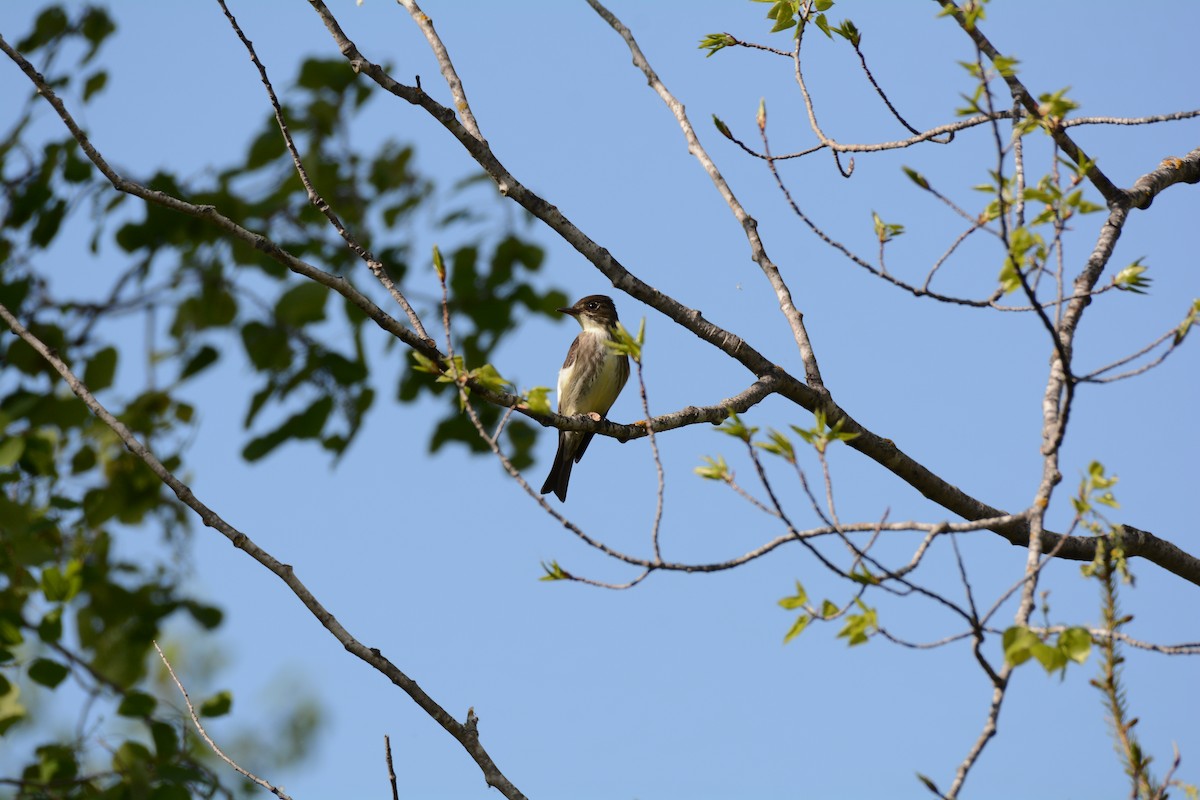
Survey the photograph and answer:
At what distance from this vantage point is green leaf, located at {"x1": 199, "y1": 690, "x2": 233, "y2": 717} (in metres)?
4.98

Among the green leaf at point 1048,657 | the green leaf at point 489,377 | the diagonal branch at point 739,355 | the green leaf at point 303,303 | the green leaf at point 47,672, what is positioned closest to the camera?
the green leaf at point 1048,657

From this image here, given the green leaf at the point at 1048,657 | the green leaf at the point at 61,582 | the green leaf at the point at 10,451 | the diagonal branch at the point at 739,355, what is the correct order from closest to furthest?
the green leaf at the point at 1048,657
the diagonal branch at the point at 739,355
the green leaf at the point at 61,582
the green leaf at the point at 10,451

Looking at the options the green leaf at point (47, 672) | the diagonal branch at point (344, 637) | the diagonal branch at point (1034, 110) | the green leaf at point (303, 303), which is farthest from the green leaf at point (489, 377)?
the green leaf at point (303, 303)

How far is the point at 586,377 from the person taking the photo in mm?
7520

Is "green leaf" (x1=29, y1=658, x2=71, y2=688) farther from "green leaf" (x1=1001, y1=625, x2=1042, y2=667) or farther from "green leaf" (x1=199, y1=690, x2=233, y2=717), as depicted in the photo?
"green leaf" (x1=1001, y1=625, x2=1042, y2=667)

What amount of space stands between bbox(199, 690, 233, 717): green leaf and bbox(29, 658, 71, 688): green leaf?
2.37ft

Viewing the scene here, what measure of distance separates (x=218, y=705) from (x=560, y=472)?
3.43 m

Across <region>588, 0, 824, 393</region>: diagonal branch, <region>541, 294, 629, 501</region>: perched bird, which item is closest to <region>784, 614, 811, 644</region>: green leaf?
<region>588, 0, 824, 393</region>: diagonal branch

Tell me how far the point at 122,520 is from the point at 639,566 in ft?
16.8

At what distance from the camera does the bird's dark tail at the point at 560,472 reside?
7930 millimetres

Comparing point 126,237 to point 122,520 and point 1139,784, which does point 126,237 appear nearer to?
point 122,520

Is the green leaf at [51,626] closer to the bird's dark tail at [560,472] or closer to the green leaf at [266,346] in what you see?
the green leaf at [266,346]

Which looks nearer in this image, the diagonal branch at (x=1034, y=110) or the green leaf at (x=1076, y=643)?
the green leaf at (x=1076, y=643)

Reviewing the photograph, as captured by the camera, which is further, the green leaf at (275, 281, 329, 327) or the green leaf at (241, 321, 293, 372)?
the green leaf at (241, 321, 293, 372)
